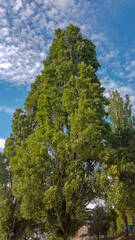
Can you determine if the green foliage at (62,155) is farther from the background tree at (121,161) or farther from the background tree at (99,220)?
the background tree at (99,220)

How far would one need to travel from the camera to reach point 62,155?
1169 cm

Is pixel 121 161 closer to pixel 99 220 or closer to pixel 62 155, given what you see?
pixel 62 155

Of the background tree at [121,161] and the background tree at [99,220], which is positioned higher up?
the background tree at [121,161]

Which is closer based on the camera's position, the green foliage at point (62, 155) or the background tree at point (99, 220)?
the green foliage at point (62, 155)

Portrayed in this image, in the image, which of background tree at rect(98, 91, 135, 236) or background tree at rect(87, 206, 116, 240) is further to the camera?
background tree at rect(87, 206, 116, 240)

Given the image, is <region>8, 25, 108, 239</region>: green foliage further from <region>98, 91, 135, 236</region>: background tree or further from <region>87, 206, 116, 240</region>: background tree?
<region>87, 206, 116, 240</region>: background tree

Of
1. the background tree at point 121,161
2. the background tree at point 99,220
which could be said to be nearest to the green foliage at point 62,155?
the background tree at point 121,161

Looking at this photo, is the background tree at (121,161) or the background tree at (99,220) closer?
the background tree at (121,161)

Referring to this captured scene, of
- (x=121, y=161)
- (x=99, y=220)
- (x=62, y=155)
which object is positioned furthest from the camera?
(x=99, y=220)

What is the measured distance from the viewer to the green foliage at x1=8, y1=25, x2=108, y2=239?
10.6 meters

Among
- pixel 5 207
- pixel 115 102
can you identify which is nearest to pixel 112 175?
pixel 5 207

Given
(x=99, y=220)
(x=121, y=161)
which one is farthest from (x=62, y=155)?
(x=99, y=220)

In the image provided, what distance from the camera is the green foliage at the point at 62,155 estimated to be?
10.6m

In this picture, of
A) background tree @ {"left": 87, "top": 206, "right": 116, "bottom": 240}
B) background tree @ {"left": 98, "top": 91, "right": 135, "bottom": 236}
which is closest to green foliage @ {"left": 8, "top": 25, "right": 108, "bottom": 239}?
background tree @ {"left": 98, "top": 91, "right": 135, "bottom": 236}
